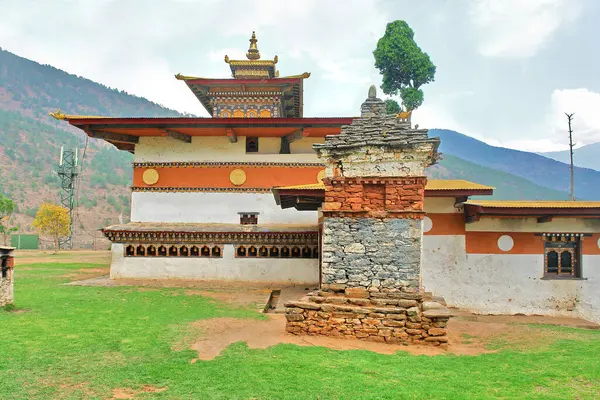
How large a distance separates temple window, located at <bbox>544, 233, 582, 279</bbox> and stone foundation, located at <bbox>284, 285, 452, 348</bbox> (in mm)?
7283

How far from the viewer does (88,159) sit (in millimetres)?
92688

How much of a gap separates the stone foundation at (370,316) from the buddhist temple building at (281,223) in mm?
4789

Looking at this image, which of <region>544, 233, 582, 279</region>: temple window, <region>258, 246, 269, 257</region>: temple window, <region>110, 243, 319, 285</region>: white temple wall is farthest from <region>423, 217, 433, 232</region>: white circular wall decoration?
<region>258, 246, 269, 257</region>: temple window

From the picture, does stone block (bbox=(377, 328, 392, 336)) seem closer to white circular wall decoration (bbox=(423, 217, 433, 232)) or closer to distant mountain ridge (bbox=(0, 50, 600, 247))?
white circular wall decoration (bbox=(423, 217, 433, 232))

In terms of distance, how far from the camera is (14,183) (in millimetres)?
70000

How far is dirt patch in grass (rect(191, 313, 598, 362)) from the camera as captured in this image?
6965 mm

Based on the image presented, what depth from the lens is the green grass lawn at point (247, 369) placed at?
491 centimetres

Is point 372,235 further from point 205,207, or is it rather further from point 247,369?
point 205,207

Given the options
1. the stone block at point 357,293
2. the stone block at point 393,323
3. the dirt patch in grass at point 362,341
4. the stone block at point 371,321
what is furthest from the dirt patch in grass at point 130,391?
the stone block at point 393,323

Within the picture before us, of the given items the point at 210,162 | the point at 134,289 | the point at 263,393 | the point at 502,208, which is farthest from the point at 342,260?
the point at 210,162

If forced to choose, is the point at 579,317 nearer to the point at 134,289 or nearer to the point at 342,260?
the point at 342,260

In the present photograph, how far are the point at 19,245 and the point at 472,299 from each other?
40849mm

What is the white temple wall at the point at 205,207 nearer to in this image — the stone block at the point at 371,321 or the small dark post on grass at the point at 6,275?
the small dark post on grass at the point at 6,275

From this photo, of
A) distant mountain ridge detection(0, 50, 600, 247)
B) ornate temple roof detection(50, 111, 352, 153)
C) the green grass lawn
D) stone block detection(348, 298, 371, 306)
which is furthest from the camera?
distant mountain ridge detection(0, 50, 600, 247)
